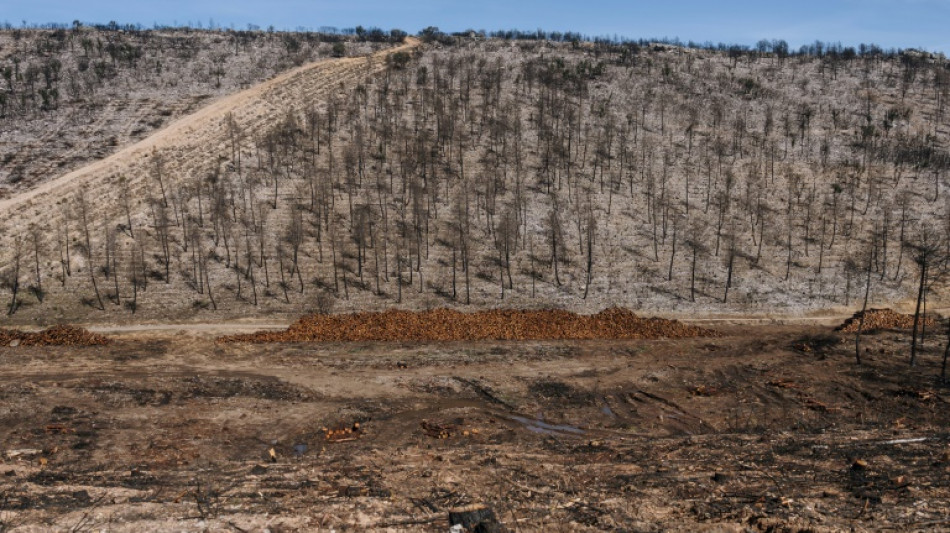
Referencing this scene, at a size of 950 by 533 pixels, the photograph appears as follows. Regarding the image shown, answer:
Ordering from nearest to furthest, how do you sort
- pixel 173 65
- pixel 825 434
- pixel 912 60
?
pixel 825 434, pixel 173 65, pixel 912 60

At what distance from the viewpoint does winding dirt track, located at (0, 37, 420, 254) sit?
53.1 meters

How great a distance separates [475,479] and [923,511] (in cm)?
1302

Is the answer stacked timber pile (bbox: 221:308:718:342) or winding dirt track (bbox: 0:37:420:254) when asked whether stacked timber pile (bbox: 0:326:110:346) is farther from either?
winding dirt track (bbox: 0:37:420:254)

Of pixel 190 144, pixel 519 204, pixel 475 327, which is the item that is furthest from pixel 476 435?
pixel 190 144

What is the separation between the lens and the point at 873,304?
155 feet

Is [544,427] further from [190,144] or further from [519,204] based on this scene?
[190,144]

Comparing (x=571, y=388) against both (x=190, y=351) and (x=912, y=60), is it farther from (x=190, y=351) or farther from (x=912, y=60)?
(x=912, y=60)

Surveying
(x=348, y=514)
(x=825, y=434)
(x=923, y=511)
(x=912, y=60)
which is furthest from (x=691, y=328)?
(x=912, y=60)

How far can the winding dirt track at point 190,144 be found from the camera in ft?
174

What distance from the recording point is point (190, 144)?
2473 inches

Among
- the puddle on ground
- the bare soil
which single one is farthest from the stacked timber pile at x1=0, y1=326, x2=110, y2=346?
the puddle on ground

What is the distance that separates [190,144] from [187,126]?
12.0ft

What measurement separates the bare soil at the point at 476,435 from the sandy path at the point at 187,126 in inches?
920

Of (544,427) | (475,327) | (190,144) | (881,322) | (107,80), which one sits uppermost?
(107,80)
